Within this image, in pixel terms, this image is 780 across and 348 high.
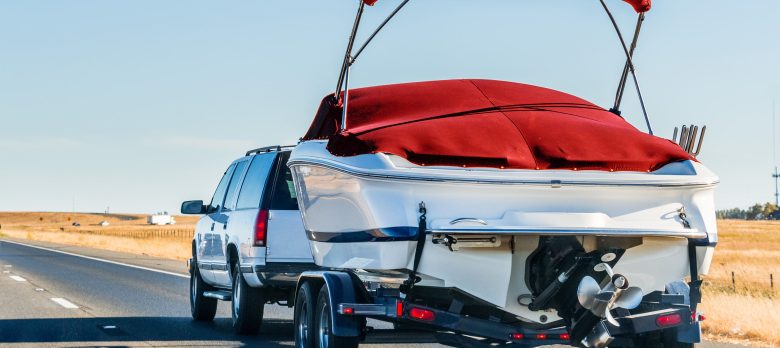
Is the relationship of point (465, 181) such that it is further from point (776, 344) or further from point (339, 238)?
point (776, 344)

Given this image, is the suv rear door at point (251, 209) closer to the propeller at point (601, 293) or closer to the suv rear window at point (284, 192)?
the suv rear window at point (284, 192)

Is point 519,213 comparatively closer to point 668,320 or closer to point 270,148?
point 668,320

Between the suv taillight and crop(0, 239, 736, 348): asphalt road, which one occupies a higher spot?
the suv taillight

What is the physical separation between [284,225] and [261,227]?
9.3 inches

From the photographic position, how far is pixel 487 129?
25.4ft

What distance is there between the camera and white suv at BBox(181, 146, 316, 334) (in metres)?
10.8

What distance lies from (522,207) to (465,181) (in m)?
0.38

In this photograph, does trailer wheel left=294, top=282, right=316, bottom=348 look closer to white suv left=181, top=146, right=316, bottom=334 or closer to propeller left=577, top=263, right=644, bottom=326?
white suv left=181, top=146, right=316, bottom=334

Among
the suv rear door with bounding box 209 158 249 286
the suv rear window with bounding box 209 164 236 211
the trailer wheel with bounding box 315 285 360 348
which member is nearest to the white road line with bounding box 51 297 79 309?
the suv rear window with bounding box 209 164 236 211

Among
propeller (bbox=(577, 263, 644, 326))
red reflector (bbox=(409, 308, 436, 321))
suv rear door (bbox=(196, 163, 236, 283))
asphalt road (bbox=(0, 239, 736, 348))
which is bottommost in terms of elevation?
asphalt road (bbox=(0, 239, 736, 348))

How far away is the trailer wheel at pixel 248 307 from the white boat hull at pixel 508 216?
4031 millimetres

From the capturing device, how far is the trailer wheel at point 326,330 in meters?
7.72

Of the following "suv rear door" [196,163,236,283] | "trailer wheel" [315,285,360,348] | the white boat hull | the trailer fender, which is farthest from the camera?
"suv rear door" [196,163,236,283]

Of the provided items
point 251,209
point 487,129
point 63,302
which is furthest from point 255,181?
point 63,302
